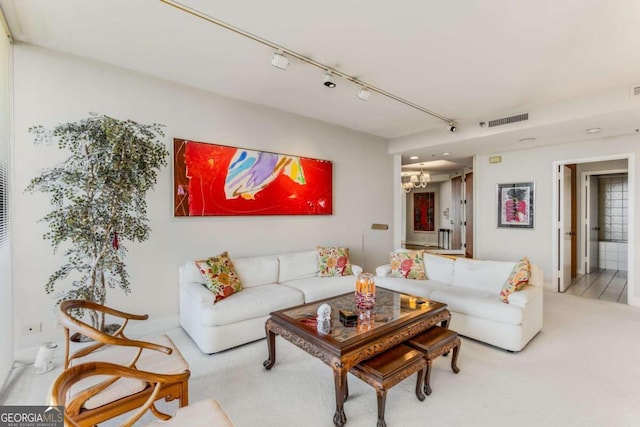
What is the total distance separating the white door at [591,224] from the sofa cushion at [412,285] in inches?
183

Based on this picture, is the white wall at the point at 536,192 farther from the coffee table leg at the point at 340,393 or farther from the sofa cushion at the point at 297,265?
the coffee table leg at the point at 340,393

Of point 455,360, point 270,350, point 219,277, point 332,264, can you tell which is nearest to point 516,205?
point 332,264

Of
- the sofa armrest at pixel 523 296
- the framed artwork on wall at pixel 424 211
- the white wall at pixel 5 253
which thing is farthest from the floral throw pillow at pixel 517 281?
the framed artwork on wall at pixel 424 211

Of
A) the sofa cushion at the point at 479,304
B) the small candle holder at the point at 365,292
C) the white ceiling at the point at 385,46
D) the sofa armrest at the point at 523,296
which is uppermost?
the white ceiling at the point at 385,46

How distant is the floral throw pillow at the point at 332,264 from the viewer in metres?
4.16

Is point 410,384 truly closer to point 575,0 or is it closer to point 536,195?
point 575,0

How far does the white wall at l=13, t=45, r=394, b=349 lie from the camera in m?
2.68

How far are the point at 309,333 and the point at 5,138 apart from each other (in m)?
2.89

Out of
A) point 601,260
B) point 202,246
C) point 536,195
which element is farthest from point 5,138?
point 601,260

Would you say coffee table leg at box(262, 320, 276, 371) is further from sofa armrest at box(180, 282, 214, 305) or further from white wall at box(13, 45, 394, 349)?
white wall at box(13, 45, 394, 349)

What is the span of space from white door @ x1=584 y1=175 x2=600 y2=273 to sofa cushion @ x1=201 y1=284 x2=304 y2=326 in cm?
638

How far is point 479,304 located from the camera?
10.0 feet

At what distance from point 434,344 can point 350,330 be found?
0.67 m

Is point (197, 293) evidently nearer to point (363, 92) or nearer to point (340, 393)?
point (340, 393)
